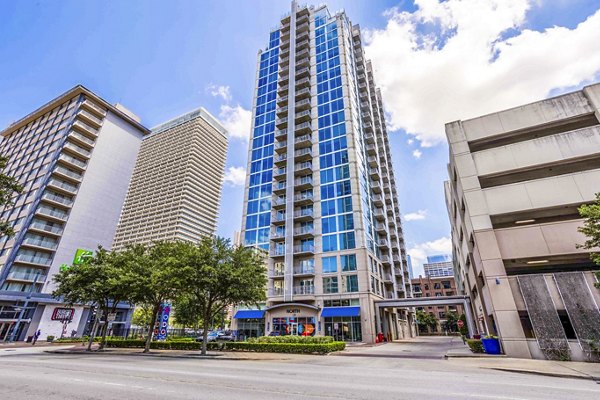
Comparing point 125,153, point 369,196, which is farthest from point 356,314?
point 125,153

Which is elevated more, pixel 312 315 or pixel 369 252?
pixel 369 252

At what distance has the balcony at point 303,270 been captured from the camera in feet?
136

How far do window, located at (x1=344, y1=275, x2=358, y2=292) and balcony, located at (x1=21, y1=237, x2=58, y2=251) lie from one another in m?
46.1

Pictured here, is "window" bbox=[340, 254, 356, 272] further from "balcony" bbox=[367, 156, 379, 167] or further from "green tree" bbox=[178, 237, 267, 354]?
"balcony" bbox=[367, 156, 379, 167]

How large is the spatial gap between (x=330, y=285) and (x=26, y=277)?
44.6 meters

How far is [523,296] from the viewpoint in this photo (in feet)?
60.8

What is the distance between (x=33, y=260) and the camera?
43906mm

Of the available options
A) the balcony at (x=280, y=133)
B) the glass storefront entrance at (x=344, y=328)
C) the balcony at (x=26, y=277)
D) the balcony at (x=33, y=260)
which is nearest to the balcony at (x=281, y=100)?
the balcony at (x=280, y=133)

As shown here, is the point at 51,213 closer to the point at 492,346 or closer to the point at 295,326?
the point at 295,326

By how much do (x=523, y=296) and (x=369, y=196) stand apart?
31.1 m

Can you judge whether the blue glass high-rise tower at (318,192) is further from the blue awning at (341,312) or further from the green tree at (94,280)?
the green tree at (94,280)

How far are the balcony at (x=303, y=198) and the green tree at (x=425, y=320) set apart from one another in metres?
53.5

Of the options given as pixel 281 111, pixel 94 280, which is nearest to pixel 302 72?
pixel 281 111

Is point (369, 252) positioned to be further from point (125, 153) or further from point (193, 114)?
point (193, 114)
